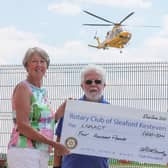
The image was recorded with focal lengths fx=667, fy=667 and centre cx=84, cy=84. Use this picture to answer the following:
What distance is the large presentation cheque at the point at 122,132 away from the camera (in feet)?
18.4

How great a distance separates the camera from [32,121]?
5.11m

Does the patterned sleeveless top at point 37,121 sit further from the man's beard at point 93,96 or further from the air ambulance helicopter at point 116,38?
the air ambulance helicopter at point 116,38

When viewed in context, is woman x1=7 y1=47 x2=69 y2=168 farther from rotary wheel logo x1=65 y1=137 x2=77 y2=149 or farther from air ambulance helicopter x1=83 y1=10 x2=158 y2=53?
air ambulance helicopter x1=83 y1=10 x2=158 y2=53

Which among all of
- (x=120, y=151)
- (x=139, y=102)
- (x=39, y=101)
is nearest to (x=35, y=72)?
(x=39, y=101)

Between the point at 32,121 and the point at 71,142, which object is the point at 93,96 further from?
the point at 32,121

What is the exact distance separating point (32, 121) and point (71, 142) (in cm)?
53

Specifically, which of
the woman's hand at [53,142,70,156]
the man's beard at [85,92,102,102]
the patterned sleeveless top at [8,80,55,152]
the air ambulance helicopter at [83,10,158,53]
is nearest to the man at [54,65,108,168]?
the man's beard at [85,92,102,102]

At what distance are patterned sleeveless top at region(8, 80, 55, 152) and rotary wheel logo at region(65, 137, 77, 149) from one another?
0.31 metres

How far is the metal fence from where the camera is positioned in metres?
16.0

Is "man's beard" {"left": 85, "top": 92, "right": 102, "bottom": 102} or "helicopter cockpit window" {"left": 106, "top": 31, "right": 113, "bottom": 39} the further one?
"helicopter cockpit window" {"left": 106, "top": 31, "right": 113, "bottom": 39}

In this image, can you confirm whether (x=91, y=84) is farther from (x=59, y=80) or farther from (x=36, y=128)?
(x=59, y=80)

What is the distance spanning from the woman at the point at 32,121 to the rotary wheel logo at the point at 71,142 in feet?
0.75

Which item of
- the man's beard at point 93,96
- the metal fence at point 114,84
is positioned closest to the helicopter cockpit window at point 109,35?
the metal fence at point 114,84

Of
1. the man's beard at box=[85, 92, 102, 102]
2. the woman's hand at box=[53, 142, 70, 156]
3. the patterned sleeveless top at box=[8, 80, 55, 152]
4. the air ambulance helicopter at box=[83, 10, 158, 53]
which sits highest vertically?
the air ambulance helicopter at box=[83, 10, 158, 53]
